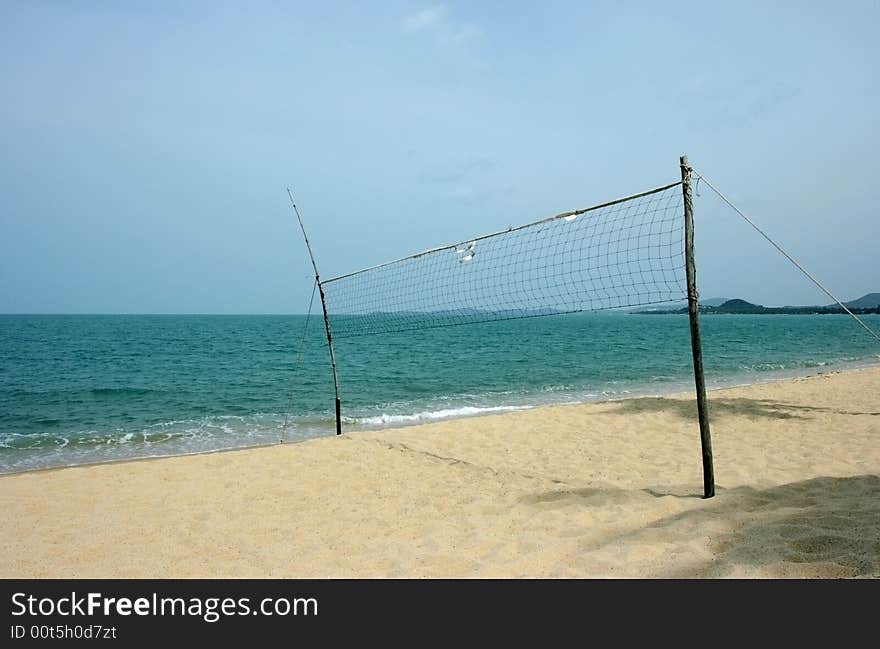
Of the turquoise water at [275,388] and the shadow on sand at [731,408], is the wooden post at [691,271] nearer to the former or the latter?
the shadow on sand at [731,408]

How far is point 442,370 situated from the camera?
21.1 metres

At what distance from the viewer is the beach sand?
344 centimetres

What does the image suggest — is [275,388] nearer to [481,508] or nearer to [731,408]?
[731,408]

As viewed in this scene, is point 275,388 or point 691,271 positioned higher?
point 691,271

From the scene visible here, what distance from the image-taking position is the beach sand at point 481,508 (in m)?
3.44

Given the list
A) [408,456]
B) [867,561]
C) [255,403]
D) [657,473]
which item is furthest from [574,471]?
[255,403]

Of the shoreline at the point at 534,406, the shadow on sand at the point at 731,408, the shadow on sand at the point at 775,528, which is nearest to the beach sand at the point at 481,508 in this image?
the shadow on sand at the point at 775,528

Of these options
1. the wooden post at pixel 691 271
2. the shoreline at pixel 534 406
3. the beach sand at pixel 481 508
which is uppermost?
the wooden post at pixel 691 271

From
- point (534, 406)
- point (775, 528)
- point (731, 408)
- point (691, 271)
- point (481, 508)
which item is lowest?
point (534, 406)

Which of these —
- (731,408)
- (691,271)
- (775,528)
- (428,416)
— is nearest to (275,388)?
(428,416)

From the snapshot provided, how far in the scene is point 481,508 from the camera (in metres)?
4.72

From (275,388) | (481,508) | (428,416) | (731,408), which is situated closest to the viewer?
(481,508)

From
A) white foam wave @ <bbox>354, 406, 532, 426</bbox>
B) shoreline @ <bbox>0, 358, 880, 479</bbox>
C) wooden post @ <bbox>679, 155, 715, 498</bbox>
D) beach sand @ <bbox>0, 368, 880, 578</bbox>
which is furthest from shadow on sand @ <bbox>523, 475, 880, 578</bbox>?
white foam wave @ <bbox>354, 406, 532, 426</bbox>
